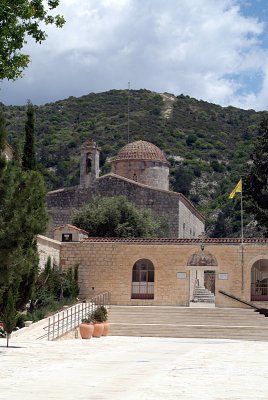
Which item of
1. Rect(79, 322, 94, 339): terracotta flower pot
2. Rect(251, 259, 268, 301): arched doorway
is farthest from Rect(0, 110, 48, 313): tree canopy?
Rect(251, 259, 268, 301): arched doorway

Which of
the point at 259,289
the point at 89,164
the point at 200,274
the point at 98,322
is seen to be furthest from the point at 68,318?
the point at 200,274

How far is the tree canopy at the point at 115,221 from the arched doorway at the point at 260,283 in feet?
21.2

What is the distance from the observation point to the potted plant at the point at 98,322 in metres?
24.8

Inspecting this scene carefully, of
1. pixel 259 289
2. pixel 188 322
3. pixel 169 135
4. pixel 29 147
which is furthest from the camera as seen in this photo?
pixel 169 135

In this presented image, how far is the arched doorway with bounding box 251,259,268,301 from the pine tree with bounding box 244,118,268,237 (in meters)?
2.05

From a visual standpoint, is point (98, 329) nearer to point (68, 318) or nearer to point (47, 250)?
point (68, 318)

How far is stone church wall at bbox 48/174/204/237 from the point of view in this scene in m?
43.1

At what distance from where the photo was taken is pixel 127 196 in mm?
43594

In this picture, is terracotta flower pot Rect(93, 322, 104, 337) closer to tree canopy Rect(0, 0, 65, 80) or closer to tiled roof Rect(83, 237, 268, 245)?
tiled roof Rect(83, 237, 268, 245)

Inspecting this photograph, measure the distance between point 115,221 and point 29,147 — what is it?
43.5 ft

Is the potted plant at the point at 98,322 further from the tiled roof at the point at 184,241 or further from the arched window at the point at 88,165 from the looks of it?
the arched window at the point at 88,165

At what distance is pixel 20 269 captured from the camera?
1691cm

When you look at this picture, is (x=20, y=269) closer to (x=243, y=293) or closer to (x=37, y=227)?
(x=37, y=227)

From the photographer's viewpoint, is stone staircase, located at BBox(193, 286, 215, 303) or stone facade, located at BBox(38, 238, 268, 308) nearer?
stone facade, located at BBox(38, 238, 268, 308)
